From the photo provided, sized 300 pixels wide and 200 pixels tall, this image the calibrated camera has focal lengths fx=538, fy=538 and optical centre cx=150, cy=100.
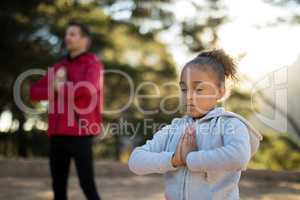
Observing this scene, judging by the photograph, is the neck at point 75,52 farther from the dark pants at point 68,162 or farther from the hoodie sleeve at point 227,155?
the hoodie sleeve at point 227,155

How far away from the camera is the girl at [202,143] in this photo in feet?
6.35

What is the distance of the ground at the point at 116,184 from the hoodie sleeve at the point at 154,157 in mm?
3076

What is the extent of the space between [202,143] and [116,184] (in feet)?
14.3

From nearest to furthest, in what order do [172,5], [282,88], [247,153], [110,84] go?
1. [247,153]
2. [282,88]
3. [172,5]
4. [110,84]

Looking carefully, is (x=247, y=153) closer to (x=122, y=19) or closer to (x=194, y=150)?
(x=194, y=150)

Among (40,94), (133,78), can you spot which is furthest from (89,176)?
(133,78)

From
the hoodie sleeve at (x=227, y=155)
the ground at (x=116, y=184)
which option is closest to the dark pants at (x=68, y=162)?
the ground at (x=116, y=184)

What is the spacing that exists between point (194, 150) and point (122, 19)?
10.1 metres

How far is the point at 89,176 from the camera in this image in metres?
3.90

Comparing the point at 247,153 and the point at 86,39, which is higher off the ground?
the point at 86,39

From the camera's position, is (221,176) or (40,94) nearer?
(221,176)

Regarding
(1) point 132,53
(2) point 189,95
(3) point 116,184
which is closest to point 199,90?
(2) point 189,95

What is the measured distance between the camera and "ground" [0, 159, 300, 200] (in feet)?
17.7

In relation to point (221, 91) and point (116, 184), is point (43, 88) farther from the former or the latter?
point (116, 184)
